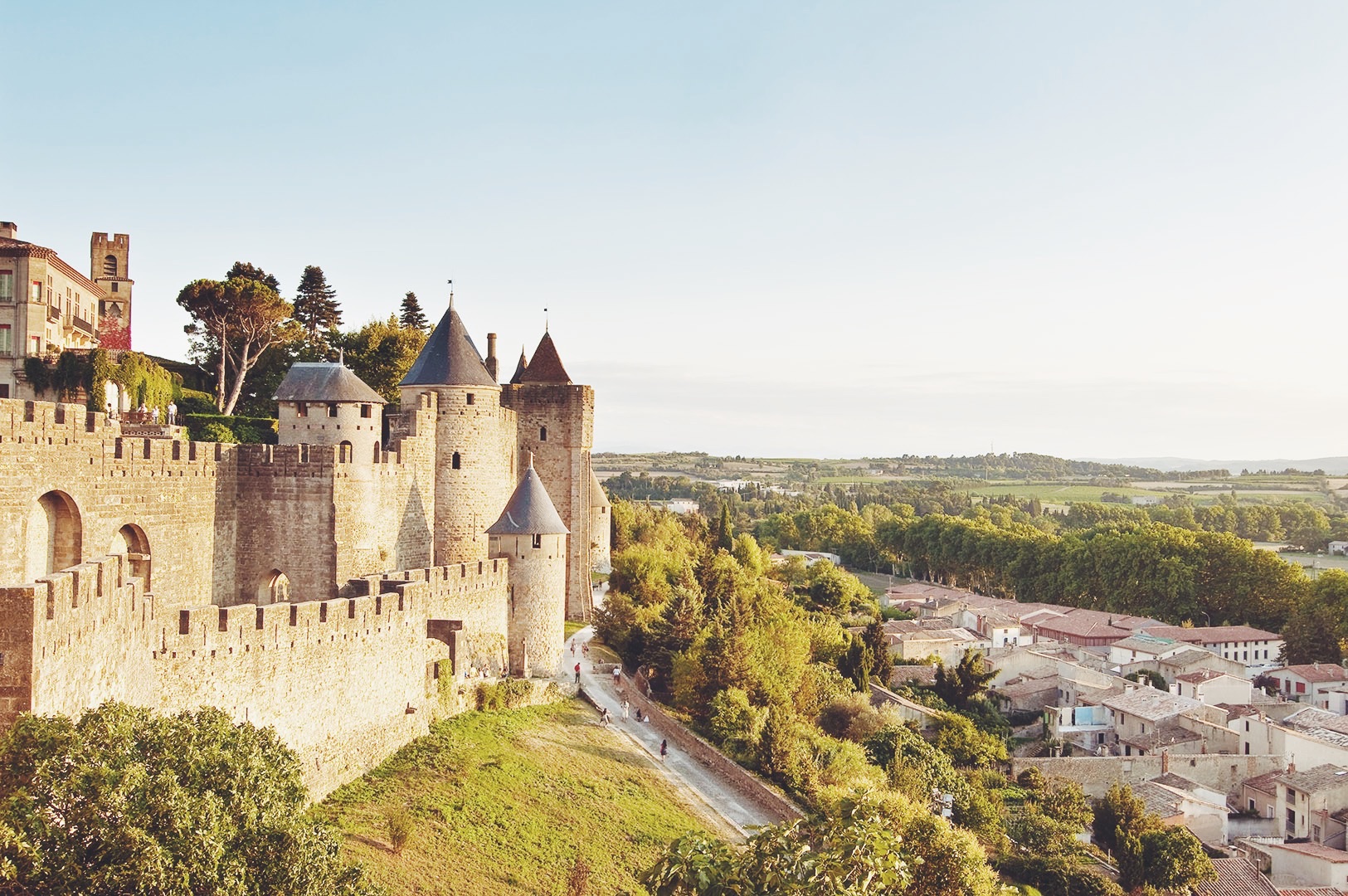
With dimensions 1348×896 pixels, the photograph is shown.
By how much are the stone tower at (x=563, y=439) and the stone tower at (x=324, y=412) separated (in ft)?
36.0

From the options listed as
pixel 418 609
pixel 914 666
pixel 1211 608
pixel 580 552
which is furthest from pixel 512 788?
pixel 1211 608

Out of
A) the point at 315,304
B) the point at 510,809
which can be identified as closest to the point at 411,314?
the point at 315,304

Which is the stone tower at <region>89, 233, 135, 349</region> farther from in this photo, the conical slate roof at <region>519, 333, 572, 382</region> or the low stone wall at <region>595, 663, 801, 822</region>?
the low stone wall at <region>595, 663, 801, 822</region>

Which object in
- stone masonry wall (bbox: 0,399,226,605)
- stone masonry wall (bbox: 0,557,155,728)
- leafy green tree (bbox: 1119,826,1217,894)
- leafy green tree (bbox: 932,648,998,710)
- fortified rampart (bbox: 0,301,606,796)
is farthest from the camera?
leafy green tree (bbox: 932,648,998,710)

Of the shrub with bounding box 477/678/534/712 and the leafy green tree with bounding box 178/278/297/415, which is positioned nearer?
the shrub with bounding box 477/678/534/712

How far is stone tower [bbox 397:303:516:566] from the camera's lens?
29250 millimetres

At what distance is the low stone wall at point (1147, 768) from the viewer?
44.8 meters

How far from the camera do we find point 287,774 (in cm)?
1164

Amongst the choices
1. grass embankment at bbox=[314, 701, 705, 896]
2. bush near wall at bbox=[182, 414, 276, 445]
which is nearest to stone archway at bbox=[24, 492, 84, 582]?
grass embankment at bbox=[314, 701, 705, 896]

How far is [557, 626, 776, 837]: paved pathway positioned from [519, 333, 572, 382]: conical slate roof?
10114mm

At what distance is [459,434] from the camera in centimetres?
2961

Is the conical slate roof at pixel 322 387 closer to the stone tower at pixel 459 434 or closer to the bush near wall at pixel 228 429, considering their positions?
the stone tower at pixel 459 434

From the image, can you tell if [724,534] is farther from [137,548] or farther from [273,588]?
[137,548]

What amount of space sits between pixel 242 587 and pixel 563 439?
14226 mm
